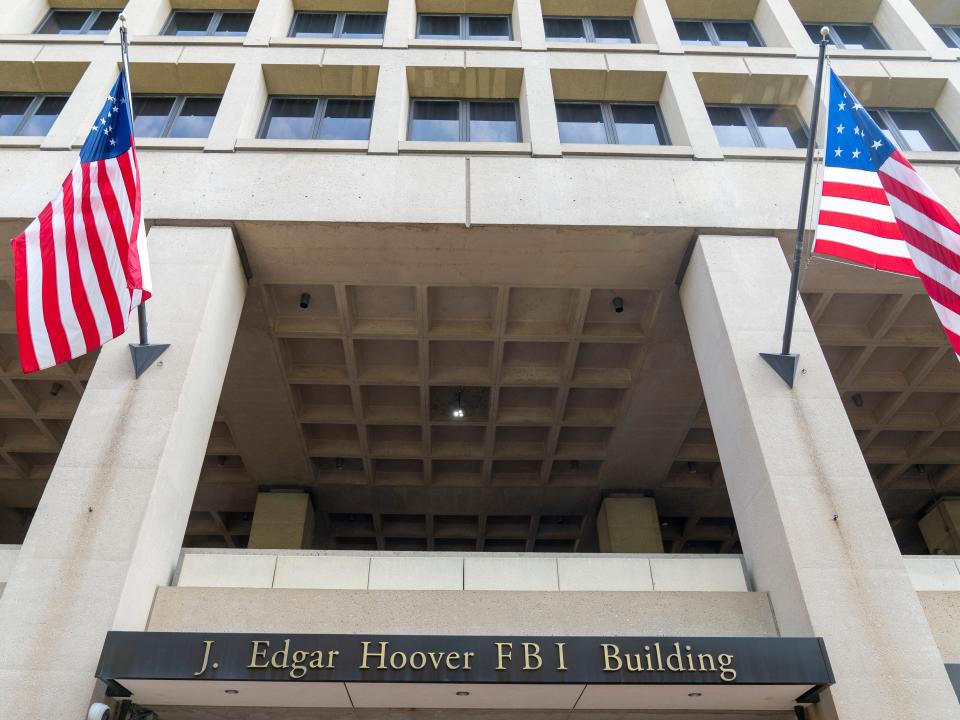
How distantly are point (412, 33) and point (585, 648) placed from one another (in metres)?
14.3

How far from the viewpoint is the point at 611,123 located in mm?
14961

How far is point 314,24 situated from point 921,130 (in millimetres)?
15137

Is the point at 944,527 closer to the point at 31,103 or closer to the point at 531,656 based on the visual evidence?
the point at 531,656

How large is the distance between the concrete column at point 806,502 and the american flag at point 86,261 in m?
8.46

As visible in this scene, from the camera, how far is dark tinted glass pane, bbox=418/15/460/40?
55.9 feet

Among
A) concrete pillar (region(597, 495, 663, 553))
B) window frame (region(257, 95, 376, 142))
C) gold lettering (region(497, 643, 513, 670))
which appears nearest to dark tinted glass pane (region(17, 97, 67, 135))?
window frame (region(257, 95, 376, 142))

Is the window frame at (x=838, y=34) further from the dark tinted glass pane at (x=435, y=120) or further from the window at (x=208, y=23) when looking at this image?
the window at (x=208, y=23)

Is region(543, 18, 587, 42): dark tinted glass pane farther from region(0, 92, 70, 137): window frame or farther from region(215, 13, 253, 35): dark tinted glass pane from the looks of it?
region(0, 92, 70, 137): window frame

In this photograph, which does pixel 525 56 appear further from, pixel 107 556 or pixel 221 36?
pixel 107 556

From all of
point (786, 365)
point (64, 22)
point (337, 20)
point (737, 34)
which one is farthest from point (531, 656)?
point (64, 22)

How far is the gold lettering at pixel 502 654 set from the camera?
24.0ft

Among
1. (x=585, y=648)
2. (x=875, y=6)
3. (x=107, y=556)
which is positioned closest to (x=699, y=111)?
(x=875, y=6)

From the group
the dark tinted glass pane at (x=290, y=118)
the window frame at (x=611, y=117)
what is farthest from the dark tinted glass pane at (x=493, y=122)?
the dark tinted glass pane at (x=290, y=118)

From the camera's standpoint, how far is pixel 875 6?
17.5m
